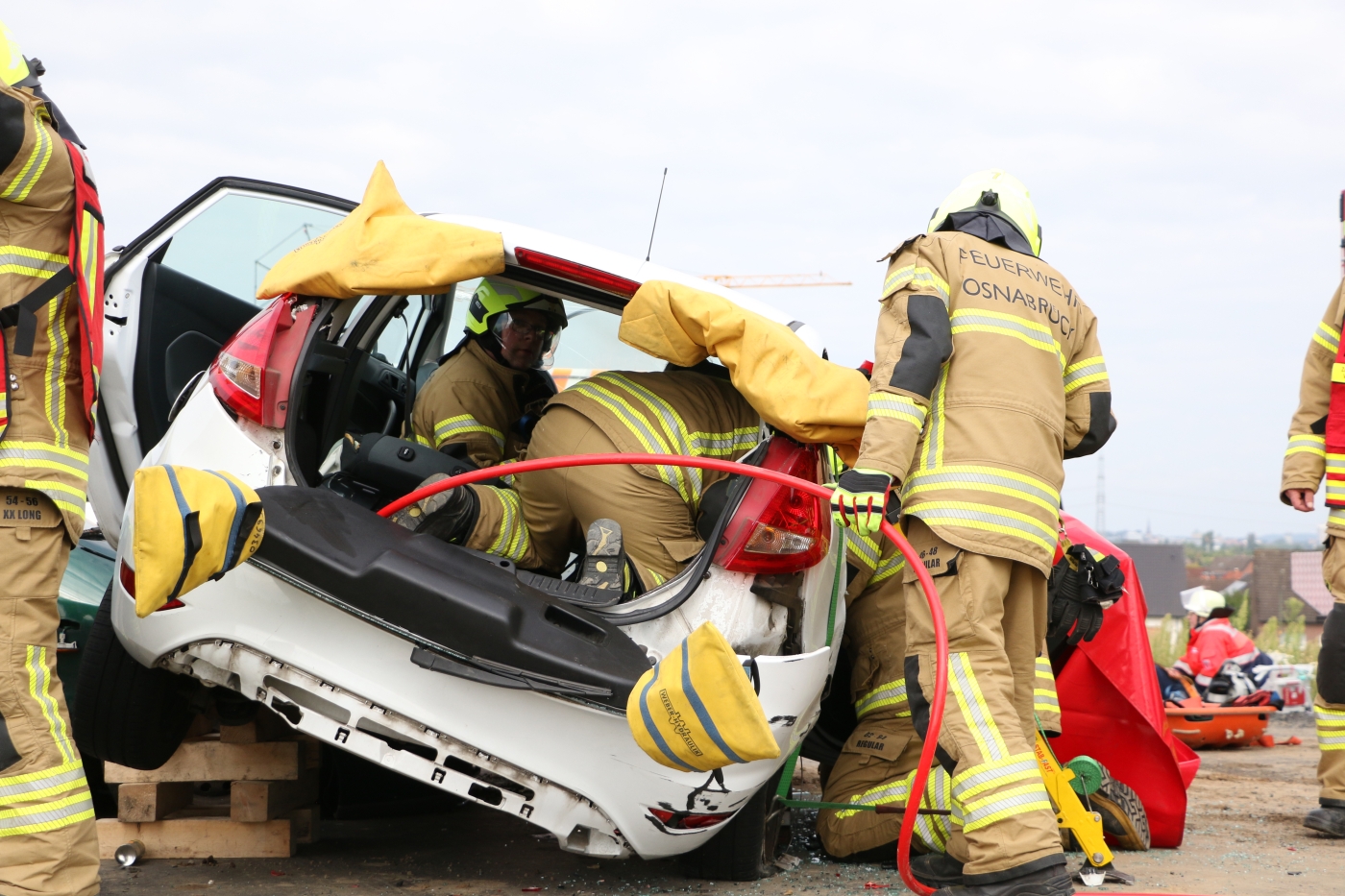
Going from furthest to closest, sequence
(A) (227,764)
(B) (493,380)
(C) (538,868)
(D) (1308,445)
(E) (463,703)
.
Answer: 1. (D) (1308,445)
2. (B) (493,380)
3. (C) (538,868)
4. (A) (227,764)
5. (E) (463,703)

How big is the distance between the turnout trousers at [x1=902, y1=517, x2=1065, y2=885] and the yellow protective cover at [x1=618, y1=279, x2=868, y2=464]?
464 millimetres

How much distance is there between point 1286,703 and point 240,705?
342 inches

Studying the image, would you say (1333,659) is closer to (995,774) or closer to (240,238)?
(995,774)

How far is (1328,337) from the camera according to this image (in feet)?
15.9

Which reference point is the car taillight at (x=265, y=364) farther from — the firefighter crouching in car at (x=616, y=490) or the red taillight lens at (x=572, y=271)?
the red taillight lens at (x=572, y=271)

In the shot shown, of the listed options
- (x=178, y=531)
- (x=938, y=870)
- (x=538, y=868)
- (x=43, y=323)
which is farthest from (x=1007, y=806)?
(x=43, y=323)

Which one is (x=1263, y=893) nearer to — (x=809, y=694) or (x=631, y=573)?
(x=809, y=694)

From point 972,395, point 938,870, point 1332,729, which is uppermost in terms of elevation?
point 972,395

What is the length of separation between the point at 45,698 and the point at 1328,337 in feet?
15.1

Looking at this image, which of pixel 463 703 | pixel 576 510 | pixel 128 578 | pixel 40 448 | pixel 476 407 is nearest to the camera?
pixel 463 703

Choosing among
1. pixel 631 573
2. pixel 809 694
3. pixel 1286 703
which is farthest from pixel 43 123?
pixel 1286 703

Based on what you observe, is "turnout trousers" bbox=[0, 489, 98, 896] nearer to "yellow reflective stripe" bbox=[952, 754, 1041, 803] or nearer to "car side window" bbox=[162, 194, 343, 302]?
"car side window" bbox=[162, 194, 343, 302]

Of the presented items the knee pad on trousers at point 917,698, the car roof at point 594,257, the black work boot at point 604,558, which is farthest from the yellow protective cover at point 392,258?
the knee pad on trousers at point 917,698

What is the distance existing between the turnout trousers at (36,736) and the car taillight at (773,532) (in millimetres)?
1579
